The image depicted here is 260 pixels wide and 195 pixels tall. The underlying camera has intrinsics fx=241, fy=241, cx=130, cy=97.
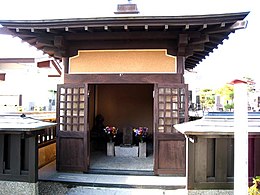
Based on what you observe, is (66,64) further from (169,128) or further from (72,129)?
(169,128)

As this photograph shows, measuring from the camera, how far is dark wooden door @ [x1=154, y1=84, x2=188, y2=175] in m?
5.16

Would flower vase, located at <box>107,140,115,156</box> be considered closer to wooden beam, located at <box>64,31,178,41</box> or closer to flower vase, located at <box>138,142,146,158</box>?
flower vase, located at <box>138,142,146,158</box>

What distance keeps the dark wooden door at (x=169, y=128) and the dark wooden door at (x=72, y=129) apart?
1.57m

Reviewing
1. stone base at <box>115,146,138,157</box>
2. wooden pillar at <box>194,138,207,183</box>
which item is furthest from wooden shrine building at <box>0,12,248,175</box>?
stone base at <box>115,146,138,157</box>

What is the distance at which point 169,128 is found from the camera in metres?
5.21

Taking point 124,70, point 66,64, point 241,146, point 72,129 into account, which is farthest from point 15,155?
point 241,146

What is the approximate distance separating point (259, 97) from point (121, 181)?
12951 mm

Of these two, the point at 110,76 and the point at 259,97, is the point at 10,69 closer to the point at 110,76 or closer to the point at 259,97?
the point at 110,76

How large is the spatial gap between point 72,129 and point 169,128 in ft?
7.11

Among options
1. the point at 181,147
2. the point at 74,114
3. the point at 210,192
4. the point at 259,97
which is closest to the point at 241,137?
the point at 210,192

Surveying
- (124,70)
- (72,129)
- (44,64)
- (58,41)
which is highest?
(58,41)

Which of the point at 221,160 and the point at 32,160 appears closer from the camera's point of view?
the point at 221,160

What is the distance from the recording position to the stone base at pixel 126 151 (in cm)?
709

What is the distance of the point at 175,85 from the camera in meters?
5.21
